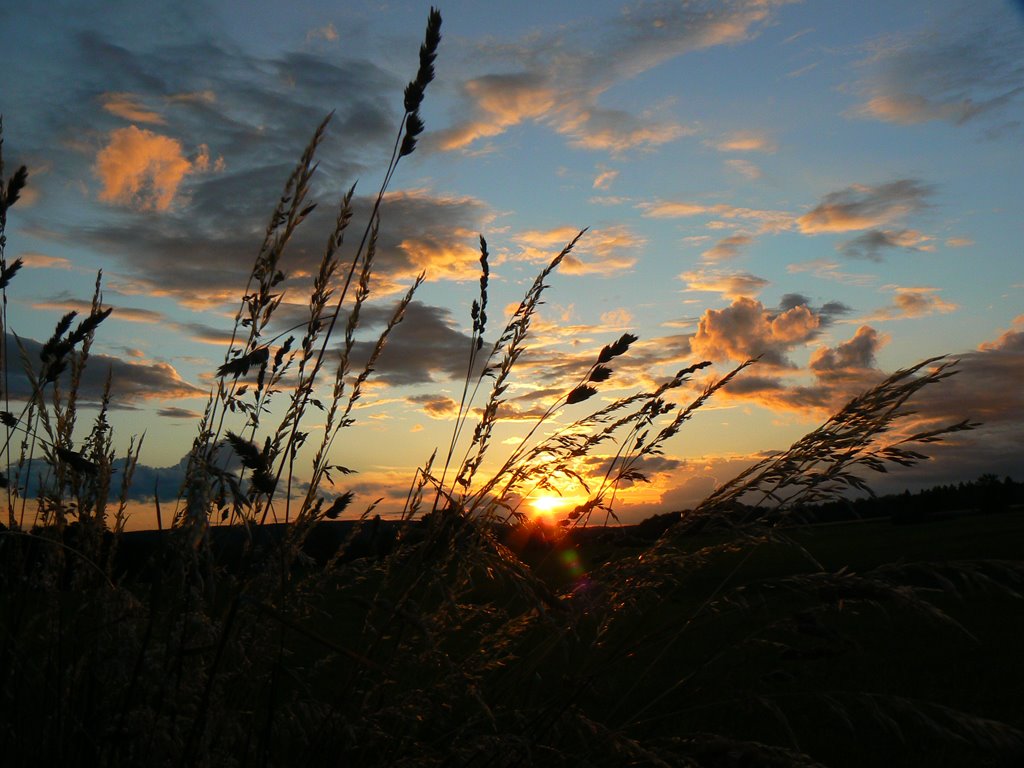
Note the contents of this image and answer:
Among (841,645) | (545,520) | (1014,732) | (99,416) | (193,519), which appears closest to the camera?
(193,519)

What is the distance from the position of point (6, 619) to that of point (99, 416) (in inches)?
31.3

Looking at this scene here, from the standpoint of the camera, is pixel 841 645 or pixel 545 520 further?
pixel 545 520

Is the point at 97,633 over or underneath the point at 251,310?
underneath

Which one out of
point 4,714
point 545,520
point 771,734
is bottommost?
point 771,734

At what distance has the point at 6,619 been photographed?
2.41m

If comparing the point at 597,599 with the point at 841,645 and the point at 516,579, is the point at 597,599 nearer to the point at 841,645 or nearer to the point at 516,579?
the point at 516,579

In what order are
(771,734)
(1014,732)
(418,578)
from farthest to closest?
1. (771,734)
2. (418,578)
3. (1014,732)

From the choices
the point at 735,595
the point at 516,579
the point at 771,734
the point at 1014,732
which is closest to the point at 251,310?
the point at 516,579

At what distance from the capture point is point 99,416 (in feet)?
9.62

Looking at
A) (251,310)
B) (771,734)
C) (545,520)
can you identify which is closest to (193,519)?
(251,310)

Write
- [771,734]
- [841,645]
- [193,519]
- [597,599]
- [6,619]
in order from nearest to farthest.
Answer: [193,519] → [841,645] → [597,599] → [6,619] → [771,734]

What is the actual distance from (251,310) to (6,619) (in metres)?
1.23

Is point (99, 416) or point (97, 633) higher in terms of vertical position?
point (99, 416)

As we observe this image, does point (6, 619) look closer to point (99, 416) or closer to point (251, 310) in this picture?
point (99, 416)
